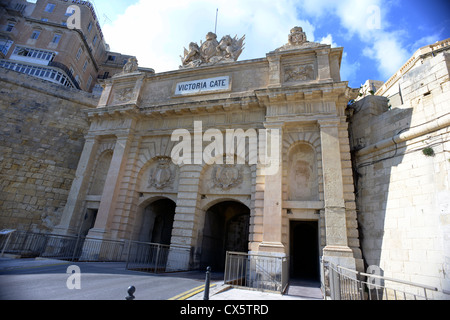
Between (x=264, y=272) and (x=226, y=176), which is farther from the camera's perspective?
(x=226, y=176)

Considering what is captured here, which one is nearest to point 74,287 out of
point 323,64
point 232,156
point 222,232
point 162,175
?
point 162,175

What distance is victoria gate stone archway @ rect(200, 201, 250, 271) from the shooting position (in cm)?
1390

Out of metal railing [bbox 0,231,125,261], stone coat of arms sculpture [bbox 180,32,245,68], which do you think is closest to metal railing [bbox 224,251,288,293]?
metal railing [bbox 0,231,125,261]

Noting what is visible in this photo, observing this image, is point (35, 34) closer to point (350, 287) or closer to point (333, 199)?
point (333, 199)

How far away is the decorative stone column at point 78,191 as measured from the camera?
14.2 meters

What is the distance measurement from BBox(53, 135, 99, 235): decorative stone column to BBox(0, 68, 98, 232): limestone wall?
160 cm

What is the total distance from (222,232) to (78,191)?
9.42 meters

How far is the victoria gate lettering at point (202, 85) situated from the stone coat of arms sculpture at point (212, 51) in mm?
1385

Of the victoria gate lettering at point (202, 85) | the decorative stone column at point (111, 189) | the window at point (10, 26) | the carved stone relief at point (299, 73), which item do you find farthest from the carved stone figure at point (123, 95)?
the window at point (10, 26)

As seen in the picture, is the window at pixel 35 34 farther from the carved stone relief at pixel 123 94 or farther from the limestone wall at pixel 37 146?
the carved stone relief at pixel 123 94

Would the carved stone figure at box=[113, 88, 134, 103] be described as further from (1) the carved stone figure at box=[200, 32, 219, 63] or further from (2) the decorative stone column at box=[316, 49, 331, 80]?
(2) the decorative stone column at box=[316, 49, 331, 80]

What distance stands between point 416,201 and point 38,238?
61.9ft

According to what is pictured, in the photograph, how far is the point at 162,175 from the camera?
1431cm
